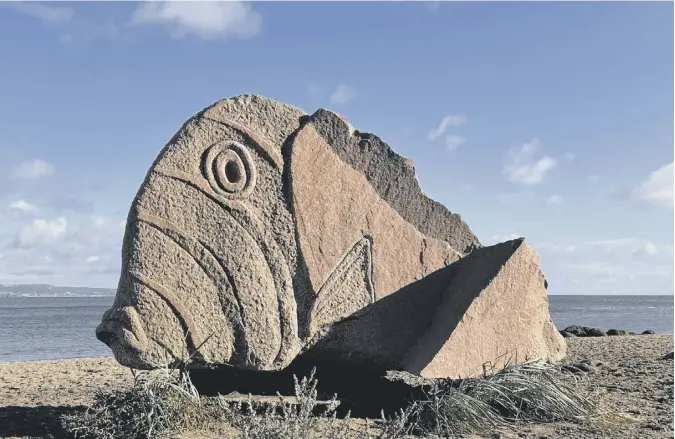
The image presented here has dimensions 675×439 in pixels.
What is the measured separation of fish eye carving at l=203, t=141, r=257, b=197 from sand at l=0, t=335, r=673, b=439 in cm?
208

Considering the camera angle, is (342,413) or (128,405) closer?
(128,405)

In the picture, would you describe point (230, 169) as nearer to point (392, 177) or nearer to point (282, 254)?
point (282, 254)

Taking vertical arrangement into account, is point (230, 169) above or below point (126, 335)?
above

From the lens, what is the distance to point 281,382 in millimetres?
5758

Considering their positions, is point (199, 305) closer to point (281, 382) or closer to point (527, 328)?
point (281, 382)

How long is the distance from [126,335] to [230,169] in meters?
1.37

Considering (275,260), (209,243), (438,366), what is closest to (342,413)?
(438,366)

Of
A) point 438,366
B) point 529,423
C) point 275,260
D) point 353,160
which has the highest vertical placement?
point 353,160

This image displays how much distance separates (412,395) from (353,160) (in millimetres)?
1887

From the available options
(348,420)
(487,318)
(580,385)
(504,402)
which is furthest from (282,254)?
(580,385)

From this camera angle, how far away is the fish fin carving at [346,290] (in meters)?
5.18

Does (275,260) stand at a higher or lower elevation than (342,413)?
higher

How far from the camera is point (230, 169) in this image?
511cm

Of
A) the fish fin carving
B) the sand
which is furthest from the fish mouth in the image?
the fish fin carving
